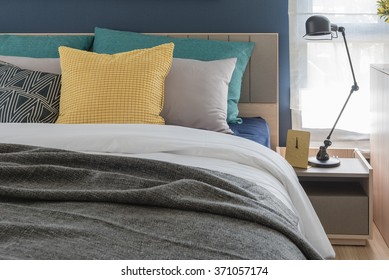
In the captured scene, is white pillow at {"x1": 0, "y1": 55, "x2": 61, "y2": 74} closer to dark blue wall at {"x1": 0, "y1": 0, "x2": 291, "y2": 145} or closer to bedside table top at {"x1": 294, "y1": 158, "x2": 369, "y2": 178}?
dark blue wall at {"x1": 0, "y1": 0, "x2": 291, "y2": 145}

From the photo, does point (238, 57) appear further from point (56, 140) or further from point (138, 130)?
point (56, 140)

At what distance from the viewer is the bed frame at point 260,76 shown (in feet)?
11.0

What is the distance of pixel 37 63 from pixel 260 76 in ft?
3.42

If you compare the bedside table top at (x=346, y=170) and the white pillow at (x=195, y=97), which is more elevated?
the white pillow at (x=195, y=97)

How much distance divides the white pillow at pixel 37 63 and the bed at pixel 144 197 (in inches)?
14.9

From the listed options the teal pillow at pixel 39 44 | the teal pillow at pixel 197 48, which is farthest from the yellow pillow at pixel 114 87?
the teal pillow at pixel 39 44

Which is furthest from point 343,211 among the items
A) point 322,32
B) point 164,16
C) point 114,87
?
point 164,16

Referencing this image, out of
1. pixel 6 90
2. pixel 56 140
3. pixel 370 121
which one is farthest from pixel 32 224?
pixel 370 121

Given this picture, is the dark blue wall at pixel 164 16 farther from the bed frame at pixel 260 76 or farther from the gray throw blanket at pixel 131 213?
the gray throw blanket at pixel 131 213

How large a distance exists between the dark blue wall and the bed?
850 millimetres

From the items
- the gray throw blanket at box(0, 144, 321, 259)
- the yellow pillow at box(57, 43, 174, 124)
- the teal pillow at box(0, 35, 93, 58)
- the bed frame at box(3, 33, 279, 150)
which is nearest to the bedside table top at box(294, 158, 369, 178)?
the bed frame at box(3, 33, 279, 150)

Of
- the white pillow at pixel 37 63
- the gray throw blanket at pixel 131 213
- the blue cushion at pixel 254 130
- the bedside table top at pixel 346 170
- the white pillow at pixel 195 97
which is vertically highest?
the gray throw blanket at pixel 131 213

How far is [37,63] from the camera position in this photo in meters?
3.06
